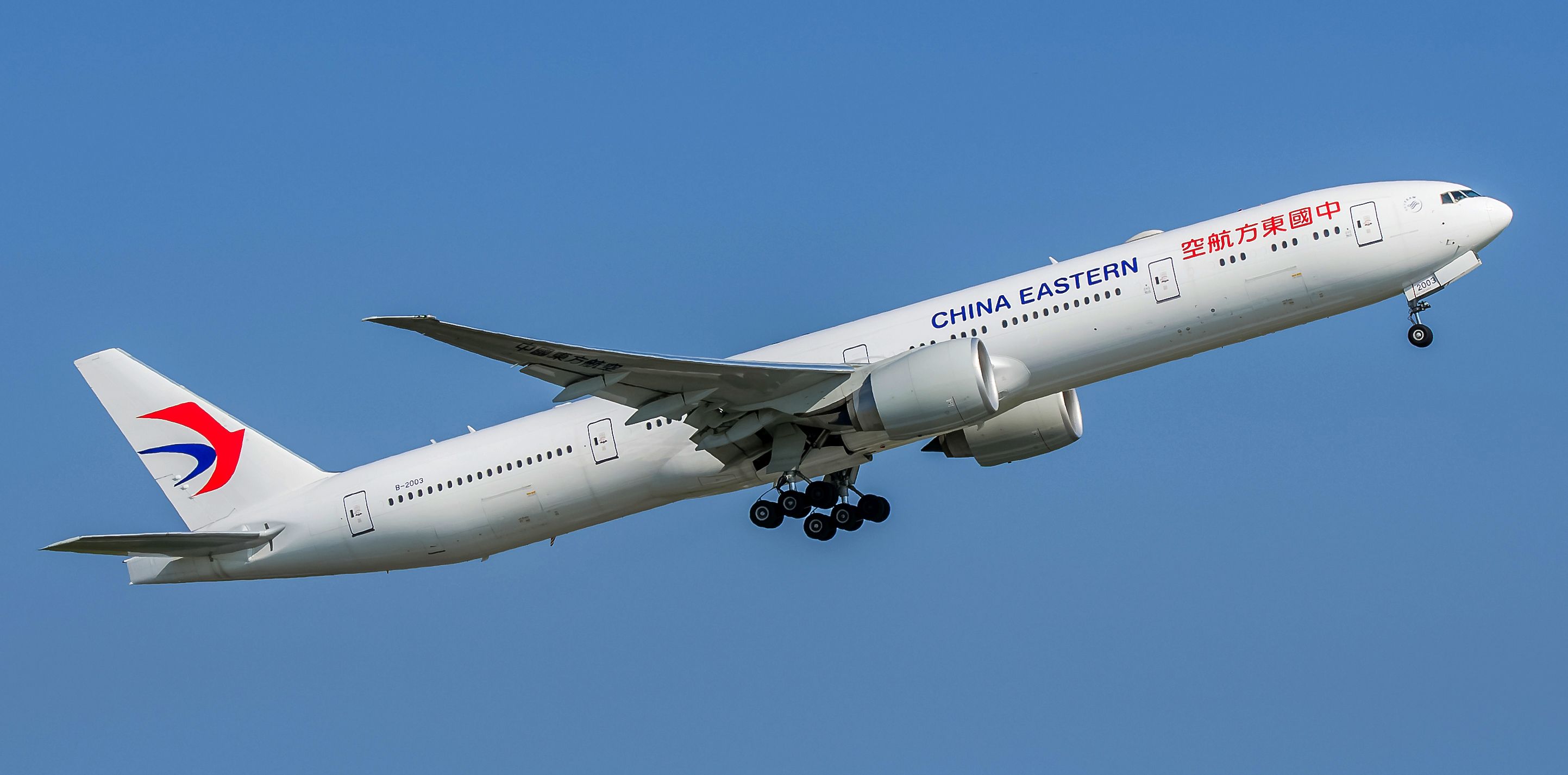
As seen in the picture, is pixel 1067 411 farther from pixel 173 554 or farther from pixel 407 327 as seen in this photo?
pixel 173 554

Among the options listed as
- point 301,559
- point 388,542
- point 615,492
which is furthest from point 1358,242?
point 301,559

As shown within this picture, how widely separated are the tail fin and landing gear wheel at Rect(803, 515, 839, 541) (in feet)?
38.8

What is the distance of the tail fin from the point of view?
3638cm

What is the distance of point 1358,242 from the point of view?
96.9ft

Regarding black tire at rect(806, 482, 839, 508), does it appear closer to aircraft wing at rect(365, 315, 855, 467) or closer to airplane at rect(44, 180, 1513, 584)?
airplane at rect(44, 180, 1513, 584)

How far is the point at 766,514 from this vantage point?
34.0 m

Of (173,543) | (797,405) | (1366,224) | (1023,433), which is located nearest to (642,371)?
(797,405)

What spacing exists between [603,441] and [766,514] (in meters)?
4.12

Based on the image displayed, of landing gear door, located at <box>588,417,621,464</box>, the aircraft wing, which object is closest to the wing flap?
the aircraft wing

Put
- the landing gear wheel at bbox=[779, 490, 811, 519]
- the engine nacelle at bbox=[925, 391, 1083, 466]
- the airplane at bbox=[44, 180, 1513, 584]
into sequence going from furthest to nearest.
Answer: the engine nacelle at bbox=[925, 391, 1083, 466] < the landing gear wheel at bbox=[779, 490, 811, 519] < the airplane at bbox=[44, 180, 1513, 584]

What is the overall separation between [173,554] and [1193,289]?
2357 cm

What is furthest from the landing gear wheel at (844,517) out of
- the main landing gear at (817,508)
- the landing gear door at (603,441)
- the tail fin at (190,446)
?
the tail fin at (190,446)

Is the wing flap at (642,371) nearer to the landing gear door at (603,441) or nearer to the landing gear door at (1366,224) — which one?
the landing gear door at (603,441)

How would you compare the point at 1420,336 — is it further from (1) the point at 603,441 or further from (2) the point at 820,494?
(1) the point at 603,441
